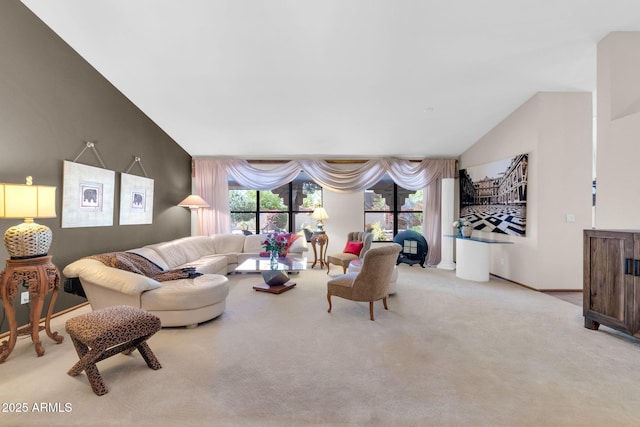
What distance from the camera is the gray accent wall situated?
264 centimetres

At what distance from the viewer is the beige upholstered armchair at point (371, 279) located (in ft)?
9.71

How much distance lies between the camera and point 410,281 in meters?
4.60

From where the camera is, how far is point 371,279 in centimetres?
299

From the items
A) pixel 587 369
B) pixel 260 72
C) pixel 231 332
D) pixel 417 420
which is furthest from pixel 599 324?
pixel 260 72

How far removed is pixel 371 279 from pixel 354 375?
115 cm

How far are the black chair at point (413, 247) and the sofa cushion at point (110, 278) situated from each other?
4555 millimetres

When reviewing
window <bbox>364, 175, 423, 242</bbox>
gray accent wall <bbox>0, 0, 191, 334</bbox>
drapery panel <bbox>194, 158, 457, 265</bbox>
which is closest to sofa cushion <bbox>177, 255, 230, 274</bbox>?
gray accent wall <bbox>0, 0, 191, 334</bbox>

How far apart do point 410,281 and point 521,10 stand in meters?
3.71

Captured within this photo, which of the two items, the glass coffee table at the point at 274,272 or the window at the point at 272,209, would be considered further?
the window at the point at 272,209

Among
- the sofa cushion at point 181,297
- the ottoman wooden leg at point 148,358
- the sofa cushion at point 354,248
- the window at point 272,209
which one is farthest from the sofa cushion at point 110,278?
the window at point 272,209

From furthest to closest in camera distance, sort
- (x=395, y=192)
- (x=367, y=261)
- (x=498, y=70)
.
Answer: (x=395, y=192)
(x=498, y=70)
(x=367, y=261)

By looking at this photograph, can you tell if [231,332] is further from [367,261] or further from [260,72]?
[260,72]

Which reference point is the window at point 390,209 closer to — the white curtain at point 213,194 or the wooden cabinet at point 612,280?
the white curtain at point 213,194

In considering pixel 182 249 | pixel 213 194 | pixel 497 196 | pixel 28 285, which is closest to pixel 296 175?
pixel 213 194
